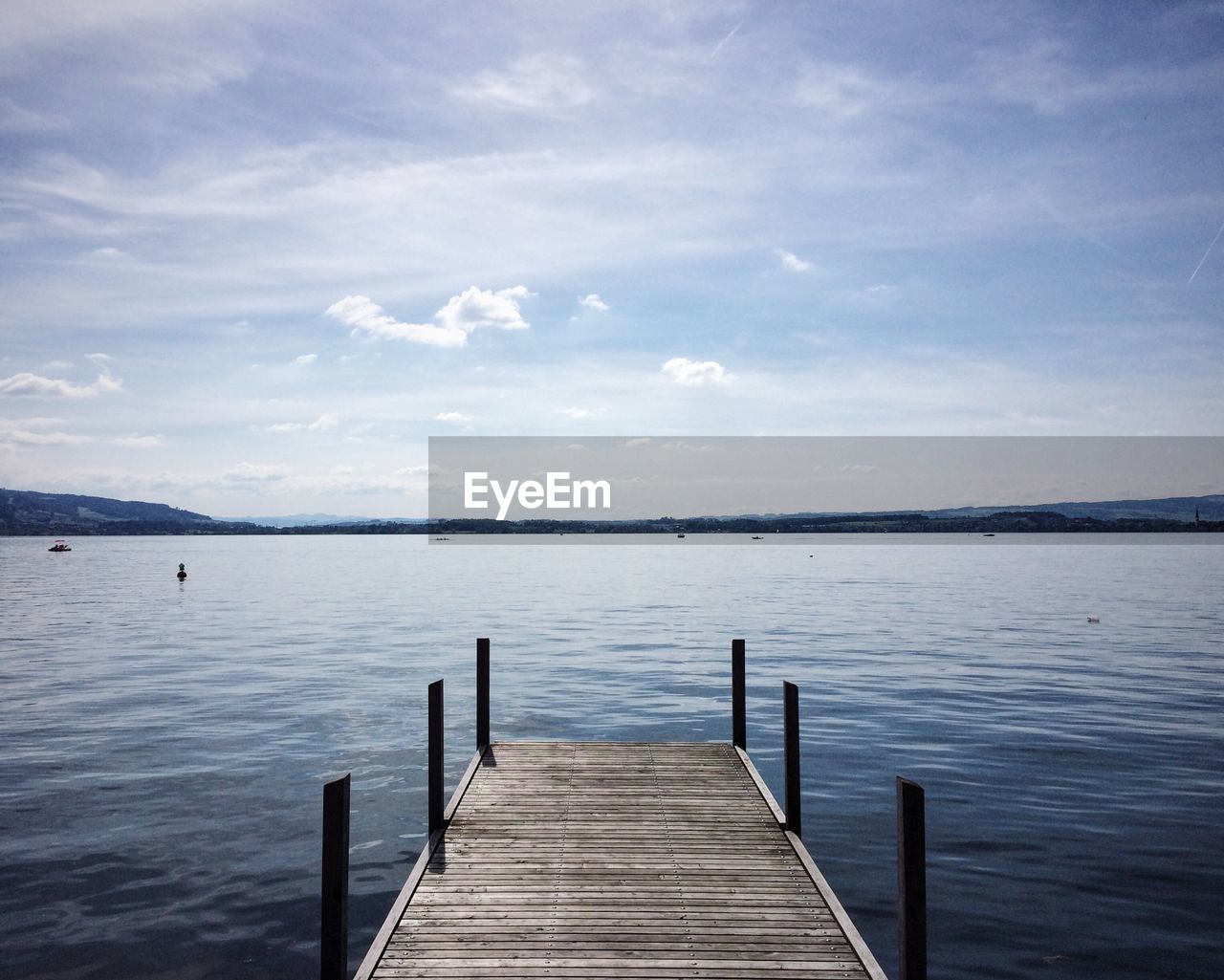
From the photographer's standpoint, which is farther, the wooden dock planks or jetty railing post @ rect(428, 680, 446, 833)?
jetty railing post @ rect(428, 680, 446, 833)

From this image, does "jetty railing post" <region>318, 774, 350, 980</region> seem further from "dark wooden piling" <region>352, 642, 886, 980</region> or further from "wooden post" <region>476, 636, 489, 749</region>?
"wooden post" <region>476, 636, 489, 749</region>

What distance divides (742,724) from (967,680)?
1698cm

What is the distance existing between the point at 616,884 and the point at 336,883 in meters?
3.38

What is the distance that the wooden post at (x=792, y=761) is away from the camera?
39.0 feet

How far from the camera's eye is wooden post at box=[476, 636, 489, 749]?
52.5 ft

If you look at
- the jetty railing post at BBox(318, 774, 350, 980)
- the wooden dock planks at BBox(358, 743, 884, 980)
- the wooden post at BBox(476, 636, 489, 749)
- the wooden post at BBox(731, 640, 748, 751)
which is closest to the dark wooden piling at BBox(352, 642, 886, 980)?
the wooden dock planks at BBox(358, 743, 884, 980)

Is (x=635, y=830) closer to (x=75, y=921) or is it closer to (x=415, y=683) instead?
(x=75, y=921)

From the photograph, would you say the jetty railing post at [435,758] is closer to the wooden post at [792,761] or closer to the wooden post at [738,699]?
the wooden post at [792,761]

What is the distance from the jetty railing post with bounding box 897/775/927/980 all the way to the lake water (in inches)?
135

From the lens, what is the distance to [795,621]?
48.8 metres

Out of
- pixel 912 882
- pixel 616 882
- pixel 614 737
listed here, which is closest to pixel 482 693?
pixel 614 737

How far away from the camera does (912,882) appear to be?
25.4ft

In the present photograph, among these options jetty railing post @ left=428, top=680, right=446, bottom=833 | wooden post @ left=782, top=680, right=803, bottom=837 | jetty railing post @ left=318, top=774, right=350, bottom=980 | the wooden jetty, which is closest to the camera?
jetty railing post @ left=318, top=774, right=350, bottom=980

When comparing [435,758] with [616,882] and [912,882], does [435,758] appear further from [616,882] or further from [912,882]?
[912,882]
